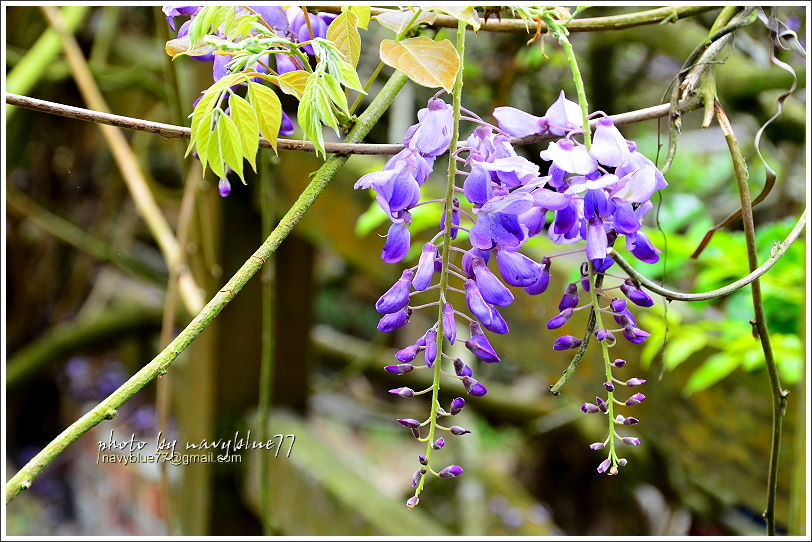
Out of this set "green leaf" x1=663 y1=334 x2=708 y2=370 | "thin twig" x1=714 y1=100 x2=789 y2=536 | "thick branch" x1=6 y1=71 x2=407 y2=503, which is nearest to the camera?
"thick branch" x1=6 y1=71 x2=407 y2=503

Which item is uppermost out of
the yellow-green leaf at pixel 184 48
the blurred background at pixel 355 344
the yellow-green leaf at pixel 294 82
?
the yellow-green leaf at pixel 184 48

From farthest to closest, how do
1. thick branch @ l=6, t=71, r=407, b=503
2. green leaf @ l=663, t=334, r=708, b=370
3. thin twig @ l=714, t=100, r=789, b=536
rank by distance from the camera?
green leaf @ l=663, t=334, r=708, b=370, thin twig @ l=714, t=100, r=789, b=536, thick branch @ l=6, t=71, r=407, b=503

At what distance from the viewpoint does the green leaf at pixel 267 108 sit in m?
0.31

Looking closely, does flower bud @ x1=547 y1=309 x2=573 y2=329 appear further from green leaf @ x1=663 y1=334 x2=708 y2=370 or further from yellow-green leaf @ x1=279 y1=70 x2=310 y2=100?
green leaf @ x1=663 y1=334 x2=708 y2=370

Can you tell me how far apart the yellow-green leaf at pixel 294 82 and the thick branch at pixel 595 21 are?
6cm

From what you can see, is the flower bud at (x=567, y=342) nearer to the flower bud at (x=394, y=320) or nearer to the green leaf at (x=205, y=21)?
the flower bud at (x=394, y=320)

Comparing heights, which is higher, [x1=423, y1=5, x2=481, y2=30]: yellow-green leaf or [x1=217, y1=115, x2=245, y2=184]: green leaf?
[x1=423, y1=5, x2=481, y2=30]: yellow-green leaf

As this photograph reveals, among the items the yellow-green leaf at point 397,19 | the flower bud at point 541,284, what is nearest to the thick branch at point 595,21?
the yellow-green leaf at point 397,19

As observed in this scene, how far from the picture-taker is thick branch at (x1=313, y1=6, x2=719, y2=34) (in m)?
0.38

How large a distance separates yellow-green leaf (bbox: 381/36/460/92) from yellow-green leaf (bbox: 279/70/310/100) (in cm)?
4

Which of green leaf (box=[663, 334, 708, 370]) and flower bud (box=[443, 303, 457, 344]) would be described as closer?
flower bud (box=[443, 303, 457, 344])

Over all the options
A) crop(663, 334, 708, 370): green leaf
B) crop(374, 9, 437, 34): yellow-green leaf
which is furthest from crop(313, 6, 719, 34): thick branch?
crop(663, 334, 708, 370): green leaf

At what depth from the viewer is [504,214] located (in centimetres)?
30

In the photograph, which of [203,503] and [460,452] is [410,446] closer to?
[460,452]
